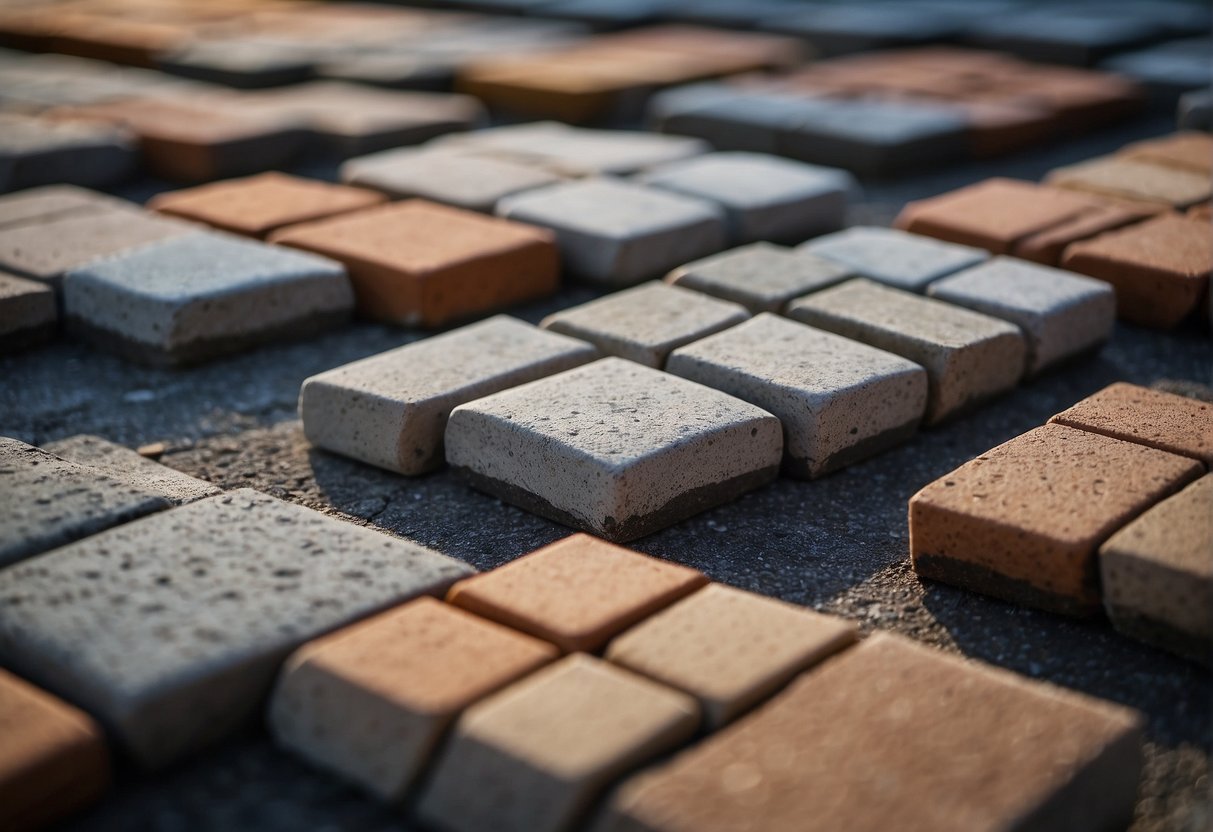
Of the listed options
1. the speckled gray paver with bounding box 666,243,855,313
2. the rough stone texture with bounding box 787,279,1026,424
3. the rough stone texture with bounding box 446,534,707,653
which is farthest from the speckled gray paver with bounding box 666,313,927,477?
the rough stone texture with bounding box 446,534,707,653

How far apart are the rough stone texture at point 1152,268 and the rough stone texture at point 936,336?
572 mm

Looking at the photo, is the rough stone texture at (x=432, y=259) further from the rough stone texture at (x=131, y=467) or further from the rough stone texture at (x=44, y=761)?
the rough stone texture at (x=44, y=761)

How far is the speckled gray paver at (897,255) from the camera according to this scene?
3166 mm

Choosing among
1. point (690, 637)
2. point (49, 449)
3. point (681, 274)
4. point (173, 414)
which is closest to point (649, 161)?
point (681, 274)

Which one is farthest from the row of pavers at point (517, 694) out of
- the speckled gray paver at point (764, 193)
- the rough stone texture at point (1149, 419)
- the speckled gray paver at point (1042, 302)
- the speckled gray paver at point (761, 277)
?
the speckled gray paver at point (764, 193)

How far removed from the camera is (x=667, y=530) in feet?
7.80

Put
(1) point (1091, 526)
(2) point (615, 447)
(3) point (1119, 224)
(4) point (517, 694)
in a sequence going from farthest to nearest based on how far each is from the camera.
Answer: (3) point (1119, 224)
(2) point (615, 447)
(1) point (1091, 526)
(4) point (517, 694)

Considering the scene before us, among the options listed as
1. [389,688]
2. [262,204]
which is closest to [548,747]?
[389,688]

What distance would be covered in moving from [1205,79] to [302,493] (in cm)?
456

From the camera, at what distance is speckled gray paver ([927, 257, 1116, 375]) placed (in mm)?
2943

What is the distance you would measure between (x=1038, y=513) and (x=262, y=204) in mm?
2464

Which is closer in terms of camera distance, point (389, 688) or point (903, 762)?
point (903, 762)

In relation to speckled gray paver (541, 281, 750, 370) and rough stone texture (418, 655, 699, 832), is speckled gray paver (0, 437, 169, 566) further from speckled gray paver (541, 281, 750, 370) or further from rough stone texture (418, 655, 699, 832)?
speckled gray paver (541, 281, 750, 370)

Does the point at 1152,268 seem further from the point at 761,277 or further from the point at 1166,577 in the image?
the point at 1166,577
